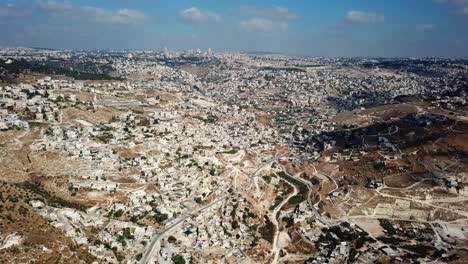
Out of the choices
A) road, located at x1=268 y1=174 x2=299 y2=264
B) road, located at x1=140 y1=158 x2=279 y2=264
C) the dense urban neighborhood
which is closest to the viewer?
road, located at x1=140 y1=158 x2=279 y2=264

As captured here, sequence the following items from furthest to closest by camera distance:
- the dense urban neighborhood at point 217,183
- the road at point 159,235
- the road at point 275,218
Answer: the road at point 275,218 < the dense urban neighborhood at point 217,183 < the road at point 159,235

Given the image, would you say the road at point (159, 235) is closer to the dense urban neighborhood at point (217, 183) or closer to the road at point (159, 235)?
the road at point (159, 235)

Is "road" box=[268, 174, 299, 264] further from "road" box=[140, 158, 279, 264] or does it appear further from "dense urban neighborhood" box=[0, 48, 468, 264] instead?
"road" box=[140, 158, 279, 264]

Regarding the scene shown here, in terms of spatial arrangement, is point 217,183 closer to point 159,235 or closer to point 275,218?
point 275,218

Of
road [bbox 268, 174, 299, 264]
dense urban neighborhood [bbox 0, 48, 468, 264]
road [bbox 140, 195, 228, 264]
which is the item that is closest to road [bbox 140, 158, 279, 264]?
road [bbox 140, 195, 228, 264]

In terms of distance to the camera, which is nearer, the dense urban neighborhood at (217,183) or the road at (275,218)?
the dense urban neighborhood at (217,183)

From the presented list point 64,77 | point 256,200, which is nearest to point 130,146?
point 256,200

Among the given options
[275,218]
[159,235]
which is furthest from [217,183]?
[159,235]

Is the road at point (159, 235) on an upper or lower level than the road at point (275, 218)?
upper

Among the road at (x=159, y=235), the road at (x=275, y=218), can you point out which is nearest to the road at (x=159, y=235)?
the road at (x=159, y=235)
